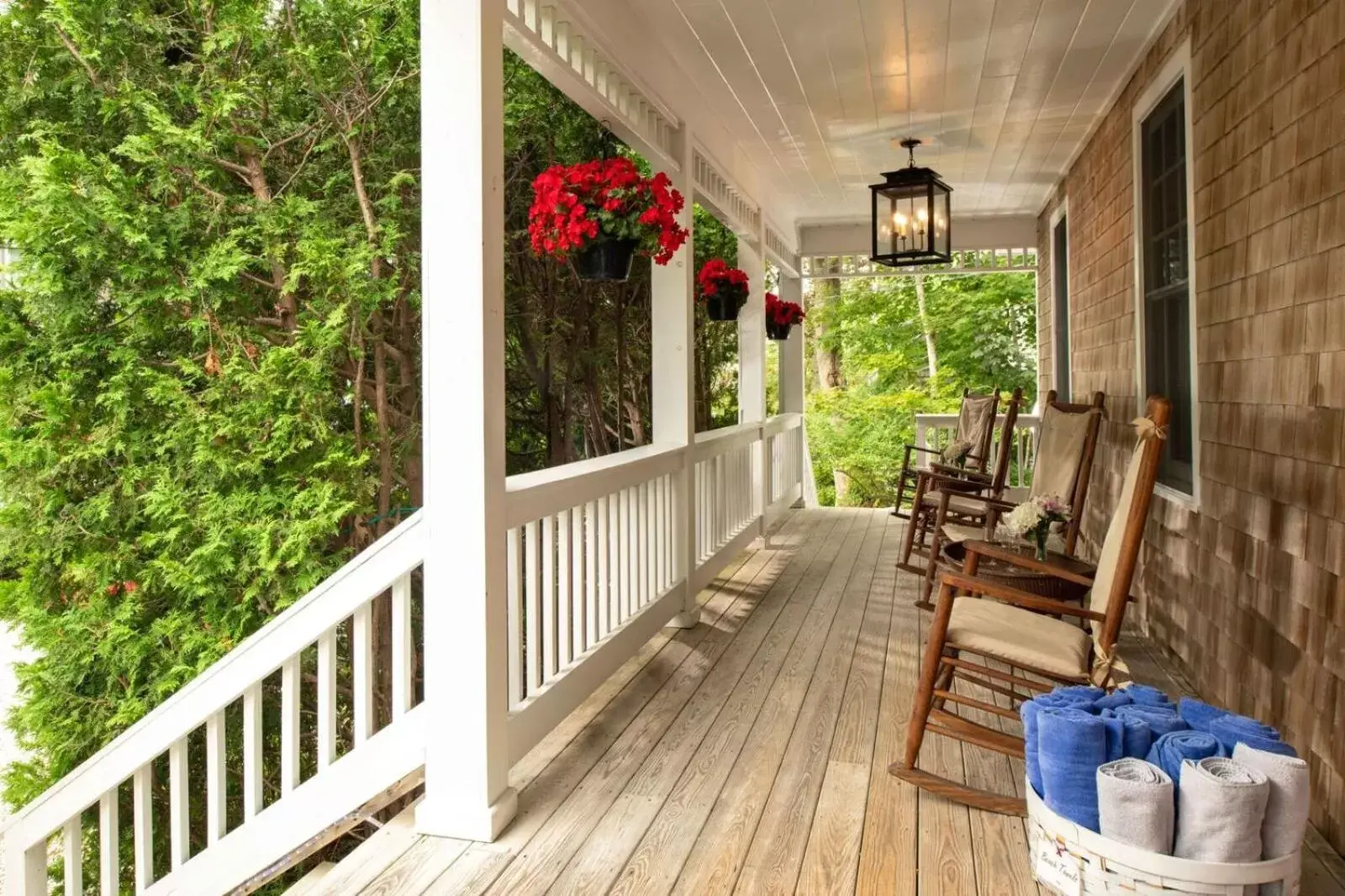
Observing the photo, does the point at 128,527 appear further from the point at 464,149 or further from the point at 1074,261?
the point at 1074,261

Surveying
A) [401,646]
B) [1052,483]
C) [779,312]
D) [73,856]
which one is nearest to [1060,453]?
[1052,483]

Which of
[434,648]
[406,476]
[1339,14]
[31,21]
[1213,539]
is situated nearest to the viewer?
[1339,14]

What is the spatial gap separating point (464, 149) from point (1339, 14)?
209 centimetres

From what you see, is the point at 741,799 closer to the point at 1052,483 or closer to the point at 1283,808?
the point at 1283,808

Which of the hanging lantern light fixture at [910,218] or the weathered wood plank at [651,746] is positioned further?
the hanging lantern light fixture at [910,218]

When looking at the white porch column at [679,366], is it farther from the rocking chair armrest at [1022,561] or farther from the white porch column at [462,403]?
the white porch column at [462,403]

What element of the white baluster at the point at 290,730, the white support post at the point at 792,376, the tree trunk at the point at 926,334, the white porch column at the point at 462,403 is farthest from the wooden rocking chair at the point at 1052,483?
the tree trunk at the point at 926,334

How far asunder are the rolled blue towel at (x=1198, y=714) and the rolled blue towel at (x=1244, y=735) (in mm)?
30

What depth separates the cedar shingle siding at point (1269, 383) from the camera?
95.3 inches

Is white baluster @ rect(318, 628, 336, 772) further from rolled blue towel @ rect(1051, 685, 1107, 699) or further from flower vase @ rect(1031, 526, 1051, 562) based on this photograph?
flower vase @ rect(1031, 526, 1051, 562)

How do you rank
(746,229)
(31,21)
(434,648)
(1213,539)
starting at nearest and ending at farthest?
(434,648) → (1213,539) → (31,21) → (746,229)

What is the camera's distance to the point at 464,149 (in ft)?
8.00

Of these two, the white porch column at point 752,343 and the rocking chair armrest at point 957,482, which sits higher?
the white porch column at point 752,343

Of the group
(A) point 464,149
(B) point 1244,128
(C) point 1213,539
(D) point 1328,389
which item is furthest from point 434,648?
(B) point 1244,128
